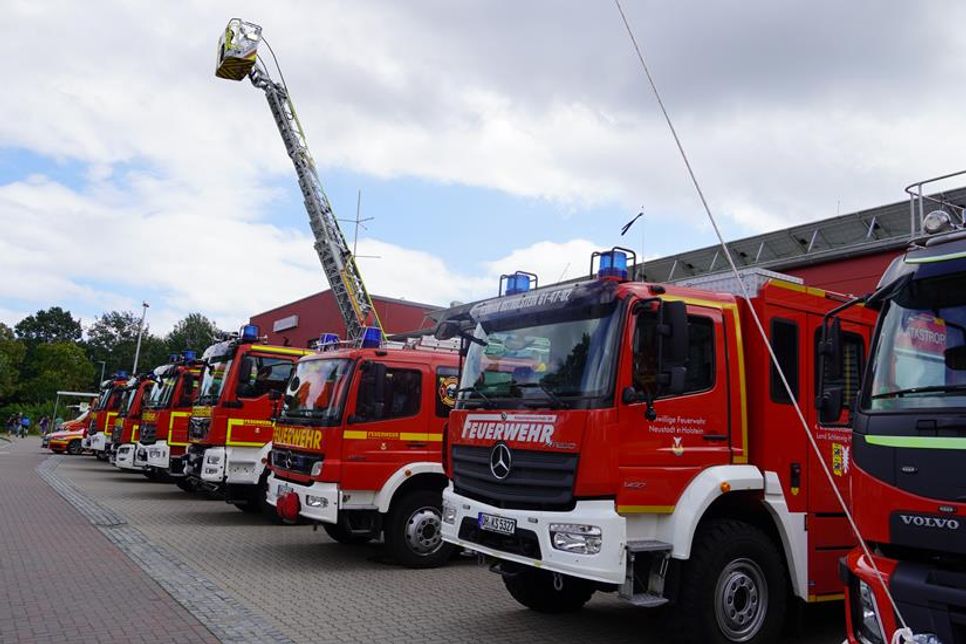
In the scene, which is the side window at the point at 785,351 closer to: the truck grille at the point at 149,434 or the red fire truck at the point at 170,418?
the red fire truck at the point at 170,418

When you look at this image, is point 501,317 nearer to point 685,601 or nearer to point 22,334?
point 685,601

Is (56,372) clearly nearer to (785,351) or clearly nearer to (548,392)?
(548,392)

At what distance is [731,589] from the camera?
5.47 m

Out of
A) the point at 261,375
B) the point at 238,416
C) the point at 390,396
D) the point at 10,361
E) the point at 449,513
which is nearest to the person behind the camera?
the point at 449,513

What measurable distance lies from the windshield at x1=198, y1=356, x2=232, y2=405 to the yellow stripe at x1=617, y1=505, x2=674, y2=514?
8677 mm

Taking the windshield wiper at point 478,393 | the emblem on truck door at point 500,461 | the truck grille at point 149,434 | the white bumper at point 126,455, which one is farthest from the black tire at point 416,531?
the white bumper at point 126,455

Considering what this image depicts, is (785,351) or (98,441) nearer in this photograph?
(785,351)

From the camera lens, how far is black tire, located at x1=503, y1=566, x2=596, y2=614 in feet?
22.7

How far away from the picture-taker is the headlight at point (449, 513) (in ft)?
20.5

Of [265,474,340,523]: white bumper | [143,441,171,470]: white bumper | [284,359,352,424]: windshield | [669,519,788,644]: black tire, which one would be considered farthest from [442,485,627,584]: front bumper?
[143,441,171,470]: white bumper

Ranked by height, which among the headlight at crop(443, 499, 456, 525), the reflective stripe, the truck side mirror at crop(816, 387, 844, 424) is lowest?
the headlight at crop(443, 499, 456, 525)

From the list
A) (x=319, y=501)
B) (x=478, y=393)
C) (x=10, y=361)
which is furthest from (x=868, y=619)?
(x=10, y=361)

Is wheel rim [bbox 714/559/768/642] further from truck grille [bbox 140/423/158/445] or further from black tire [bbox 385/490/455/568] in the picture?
truck grille [bbox 140/423/158/445]

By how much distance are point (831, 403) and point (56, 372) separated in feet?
257
